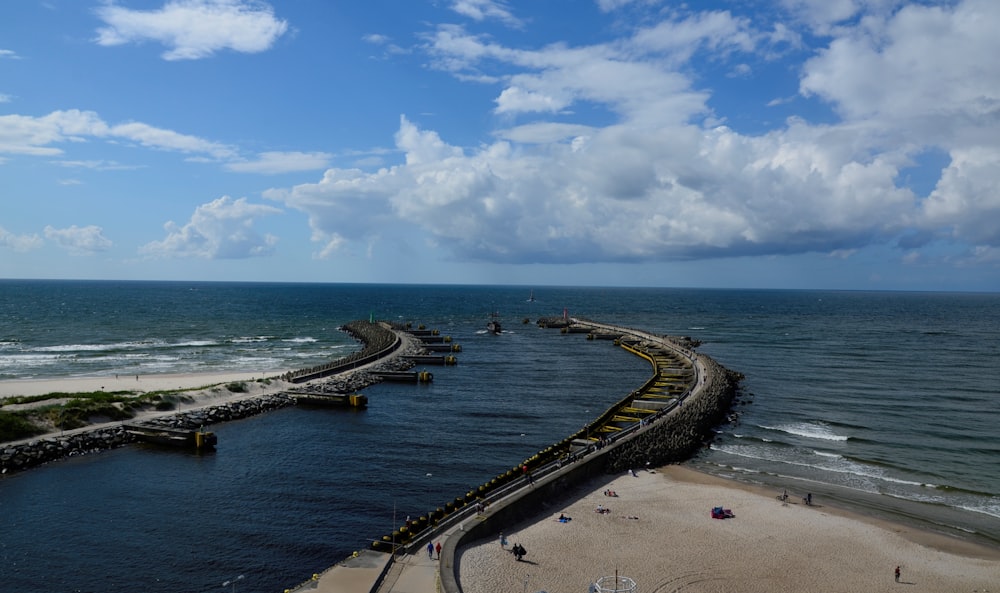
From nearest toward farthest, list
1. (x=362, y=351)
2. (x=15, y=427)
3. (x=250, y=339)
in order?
(x=15, y=427) < (x=362, y=351) < (x=250, y=339)

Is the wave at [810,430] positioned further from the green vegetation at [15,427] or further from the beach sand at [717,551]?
the green vegetation at [15,427]

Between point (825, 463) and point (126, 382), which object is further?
point (126, 382)

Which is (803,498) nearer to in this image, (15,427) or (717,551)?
(717,551)

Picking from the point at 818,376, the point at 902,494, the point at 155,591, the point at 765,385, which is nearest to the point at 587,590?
the point at 155,591

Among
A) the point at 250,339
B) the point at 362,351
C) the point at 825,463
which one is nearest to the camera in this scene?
the point at 825,463

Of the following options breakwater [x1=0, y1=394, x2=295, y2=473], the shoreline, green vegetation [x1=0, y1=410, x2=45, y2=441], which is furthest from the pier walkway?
the shoreline

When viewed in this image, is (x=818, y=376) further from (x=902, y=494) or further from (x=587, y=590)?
(x=587, y=590)

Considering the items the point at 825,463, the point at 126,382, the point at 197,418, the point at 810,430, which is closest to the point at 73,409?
the point at 197,418

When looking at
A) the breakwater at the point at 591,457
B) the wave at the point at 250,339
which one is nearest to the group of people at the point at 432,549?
the breakwater at the point at 591,457
